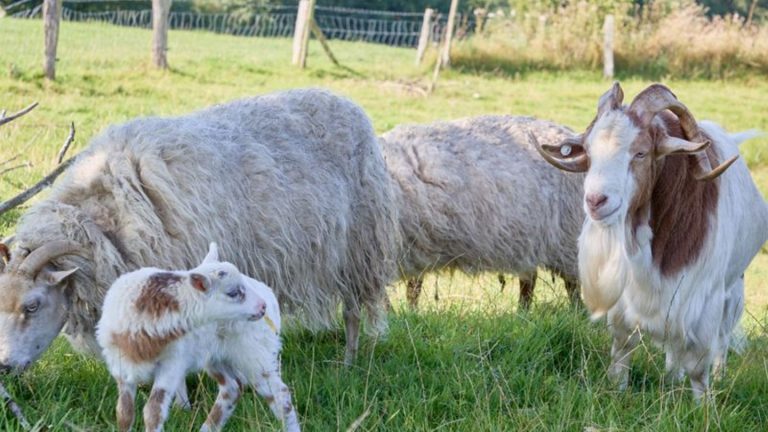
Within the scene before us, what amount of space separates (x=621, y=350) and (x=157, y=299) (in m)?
2.32

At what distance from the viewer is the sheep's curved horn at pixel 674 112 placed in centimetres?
410

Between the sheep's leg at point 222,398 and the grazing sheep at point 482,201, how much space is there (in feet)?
9.55

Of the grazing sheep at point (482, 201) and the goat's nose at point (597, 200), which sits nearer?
the goat's nose at point (597, 200)

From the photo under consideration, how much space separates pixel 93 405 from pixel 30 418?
246 mm

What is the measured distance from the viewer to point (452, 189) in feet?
21.5

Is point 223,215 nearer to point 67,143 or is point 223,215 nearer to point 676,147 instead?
point 67,143

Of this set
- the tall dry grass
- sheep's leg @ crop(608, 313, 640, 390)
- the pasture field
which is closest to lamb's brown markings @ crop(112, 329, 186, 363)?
the pasture field

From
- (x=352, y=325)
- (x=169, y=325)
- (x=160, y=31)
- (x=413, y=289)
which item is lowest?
(x=413, y=289)

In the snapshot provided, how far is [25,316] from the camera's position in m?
3.63

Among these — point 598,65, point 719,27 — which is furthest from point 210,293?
point 719,27

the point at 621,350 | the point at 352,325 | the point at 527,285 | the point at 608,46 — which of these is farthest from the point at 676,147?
the point at 608,46

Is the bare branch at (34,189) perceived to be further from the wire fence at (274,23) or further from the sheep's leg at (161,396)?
the wire fence at (274,23)

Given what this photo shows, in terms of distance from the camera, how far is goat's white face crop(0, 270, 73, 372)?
3584mm

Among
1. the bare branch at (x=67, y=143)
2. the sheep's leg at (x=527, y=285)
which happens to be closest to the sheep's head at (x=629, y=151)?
the bare branch at (x=67, y=143)
